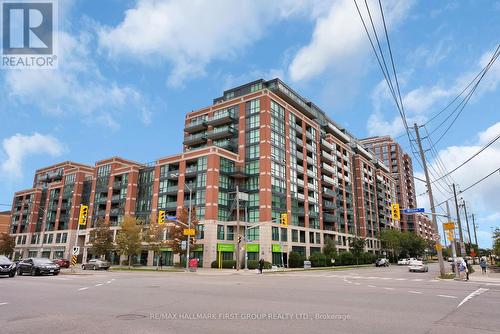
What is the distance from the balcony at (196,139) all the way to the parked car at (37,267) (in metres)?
43.2

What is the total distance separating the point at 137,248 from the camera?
5012 centimetres

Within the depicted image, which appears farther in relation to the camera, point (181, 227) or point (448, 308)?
point (181, 227)

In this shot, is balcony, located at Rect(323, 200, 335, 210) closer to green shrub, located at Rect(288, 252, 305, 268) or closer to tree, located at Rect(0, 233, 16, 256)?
green shrub, located at Rect(288, 252, 305, 268)

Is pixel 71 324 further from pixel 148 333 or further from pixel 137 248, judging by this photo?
pixel 137 248

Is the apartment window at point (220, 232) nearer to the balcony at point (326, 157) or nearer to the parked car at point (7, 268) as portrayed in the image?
the balcony at point (326, 157)

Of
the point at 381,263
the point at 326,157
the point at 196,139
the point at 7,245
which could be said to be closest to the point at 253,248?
the point at 196,139

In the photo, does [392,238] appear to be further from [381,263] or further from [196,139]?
[196,139]

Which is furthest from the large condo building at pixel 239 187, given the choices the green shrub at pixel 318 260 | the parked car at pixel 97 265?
the parked car at pixel 97 265

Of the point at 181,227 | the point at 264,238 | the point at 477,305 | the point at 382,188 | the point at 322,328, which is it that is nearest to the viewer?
the point at 322,328

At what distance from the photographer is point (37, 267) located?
27438 millimetres

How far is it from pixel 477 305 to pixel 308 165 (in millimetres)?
61190

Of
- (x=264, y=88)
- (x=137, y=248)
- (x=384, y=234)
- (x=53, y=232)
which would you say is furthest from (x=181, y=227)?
(x=384, y=234)

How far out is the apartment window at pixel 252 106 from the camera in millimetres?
63781

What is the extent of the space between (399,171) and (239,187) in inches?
3967
